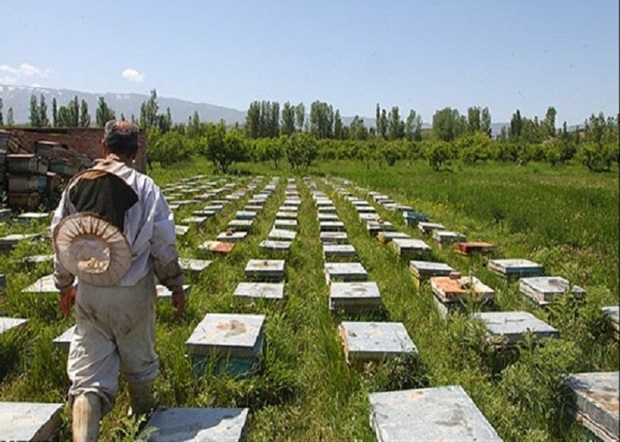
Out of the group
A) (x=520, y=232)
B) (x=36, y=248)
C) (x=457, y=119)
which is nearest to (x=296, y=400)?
(x=36, y=248)

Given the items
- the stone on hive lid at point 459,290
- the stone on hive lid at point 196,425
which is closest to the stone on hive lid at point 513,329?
the stone on hive lid at point 459,290

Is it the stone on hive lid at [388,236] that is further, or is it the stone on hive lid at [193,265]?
the stone on hive lid at [388,236]

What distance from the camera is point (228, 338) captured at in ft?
10.6

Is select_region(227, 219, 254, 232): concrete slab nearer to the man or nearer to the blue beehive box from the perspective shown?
the blue beehive box

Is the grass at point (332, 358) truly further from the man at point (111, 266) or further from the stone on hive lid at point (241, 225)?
the stone on hive lid at point (241, 225)

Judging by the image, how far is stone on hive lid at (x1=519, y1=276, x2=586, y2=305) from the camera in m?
4.40

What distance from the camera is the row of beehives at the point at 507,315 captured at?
2.43 m

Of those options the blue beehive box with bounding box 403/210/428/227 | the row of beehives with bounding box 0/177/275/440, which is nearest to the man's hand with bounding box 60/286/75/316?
the row of beehives with bounding box 0/177/275/440

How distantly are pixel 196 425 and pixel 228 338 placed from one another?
32.0 inches

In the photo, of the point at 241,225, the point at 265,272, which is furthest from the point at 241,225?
the point at 265,272

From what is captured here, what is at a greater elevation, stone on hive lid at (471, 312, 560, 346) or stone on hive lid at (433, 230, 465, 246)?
stone on hive lid at (433, 230, 465, 246)

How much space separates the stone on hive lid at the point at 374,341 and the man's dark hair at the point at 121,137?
1840 millimetres

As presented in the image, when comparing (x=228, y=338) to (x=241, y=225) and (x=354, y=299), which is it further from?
(x=241, y=225)

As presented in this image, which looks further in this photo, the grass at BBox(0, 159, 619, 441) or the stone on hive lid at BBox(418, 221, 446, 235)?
the stone on hive lid at BBox(418, 221, 446, 235)
